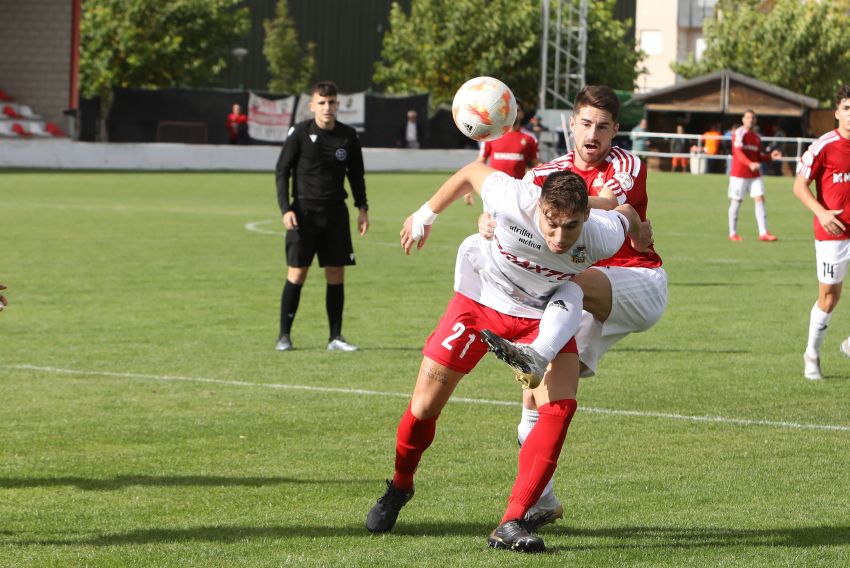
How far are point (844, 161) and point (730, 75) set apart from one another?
43.5m

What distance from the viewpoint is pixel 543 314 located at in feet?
19.5

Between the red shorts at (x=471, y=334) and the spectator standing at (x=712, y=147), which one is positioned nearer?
the red shorts at (x=471, y=334)

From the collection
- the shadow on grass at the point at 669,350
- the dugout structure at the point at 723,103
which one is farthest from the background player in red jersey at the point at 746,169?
the dugout structure at the point at 723,103

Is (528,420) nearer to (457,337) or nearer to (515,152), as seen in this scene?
(457,337)

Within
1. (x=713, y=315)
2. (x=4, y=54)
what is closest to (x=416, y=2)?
(x=4, y=54)

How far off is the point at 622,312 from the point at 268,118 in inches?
1609

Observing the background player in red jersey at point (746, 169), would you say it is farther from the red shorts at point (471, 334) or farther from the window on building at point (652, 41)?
the window on building at point (652, 41)

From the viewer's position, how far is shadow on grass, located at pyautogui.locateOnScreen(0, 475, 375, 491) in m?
6.93

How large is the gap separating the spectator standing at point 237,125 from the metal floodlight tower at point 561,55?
436 inches

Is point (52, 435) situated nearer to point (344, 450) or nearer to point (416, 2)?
point (344, 450)

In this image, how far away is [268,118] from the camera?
46.6 m

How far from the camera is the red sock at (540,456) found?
5.84 m

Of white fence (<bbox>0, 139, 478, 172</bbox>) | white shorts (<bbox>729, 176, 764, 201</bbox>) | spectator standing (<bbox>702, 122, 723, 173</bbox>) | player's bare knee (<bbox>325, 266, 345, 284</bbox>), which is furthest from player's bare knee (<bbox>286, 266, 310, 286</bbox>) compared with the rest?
spectator standing (<bbox>702, 122, 723, 173</bbox>)

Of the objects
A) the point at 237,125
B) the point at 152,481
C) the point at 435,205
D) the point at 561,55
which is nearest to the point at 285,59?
the point at 561,55
